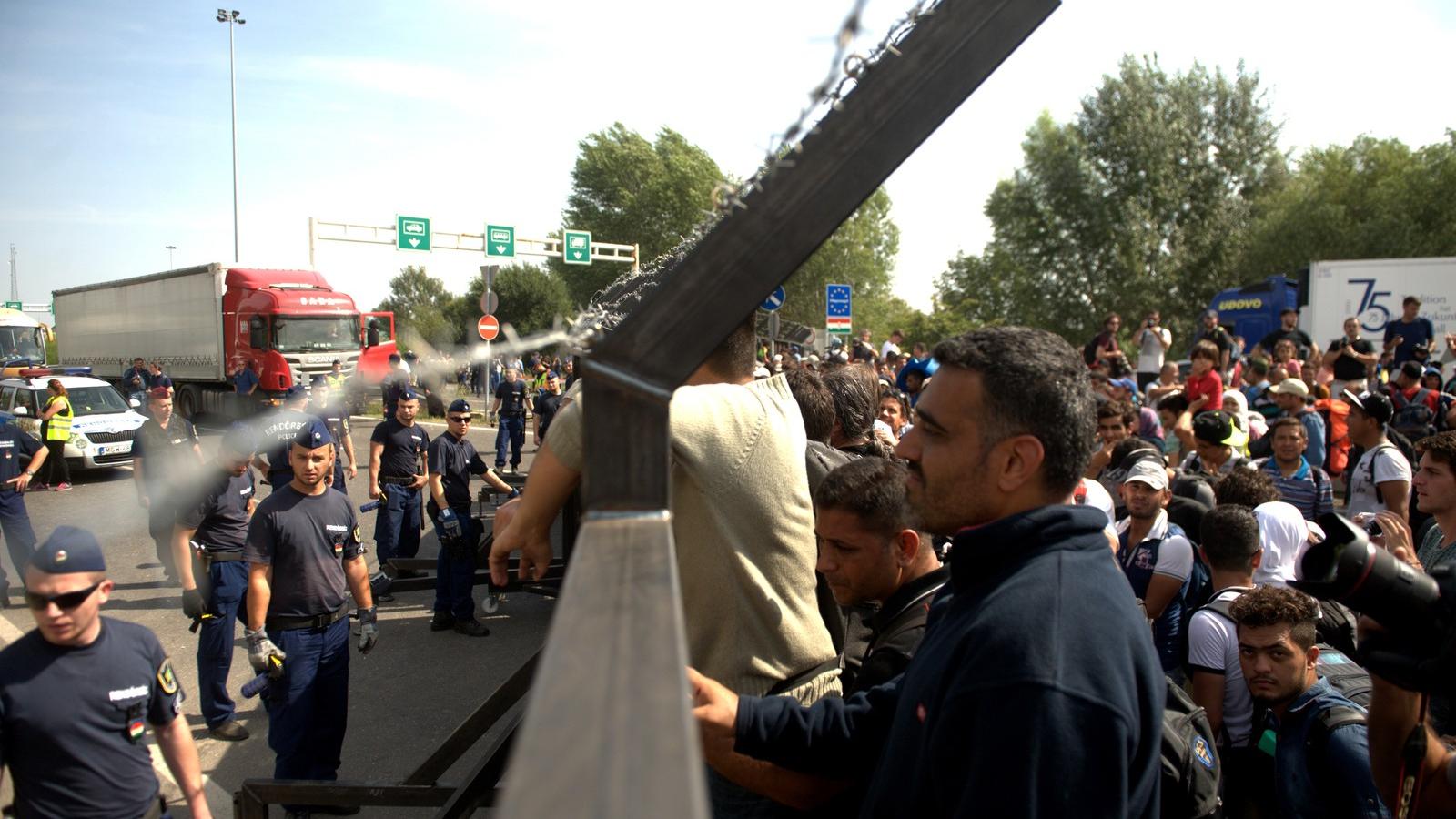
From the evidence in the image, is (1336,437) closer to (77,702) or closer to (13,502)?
(77,702)

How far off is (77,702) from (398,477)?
5.57m

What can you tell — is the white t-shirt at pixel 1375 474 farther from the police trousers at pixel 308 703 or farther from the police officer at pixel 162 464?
the police officer at pixel 162 464

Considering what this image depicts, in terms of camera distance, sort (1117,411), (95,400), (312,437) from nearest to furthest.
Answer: (312,437), (1117,411), (95,400)

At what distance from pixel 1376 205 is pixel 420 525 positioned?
123 ft

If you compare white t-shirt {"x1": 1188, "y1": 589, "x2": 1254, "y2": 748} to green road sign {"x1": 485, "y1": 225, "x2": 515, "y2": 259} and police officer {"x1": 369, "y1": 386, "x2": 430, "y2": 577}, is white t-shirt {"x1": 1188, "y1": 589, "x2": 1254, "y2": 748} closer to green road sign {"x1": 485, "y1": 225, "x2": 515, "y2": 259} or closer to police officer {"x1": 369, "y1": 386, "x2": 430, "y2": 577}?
police officer {"x1": 369, "y1": 386, "x2": 430, "y2": 577}

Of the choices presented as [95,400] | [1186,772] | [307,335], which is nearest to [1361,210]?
[307,335]

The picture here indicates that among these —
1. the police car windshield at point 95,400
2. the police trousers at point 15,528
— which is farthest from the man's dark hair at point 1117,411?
the police car windshield at point 95,400

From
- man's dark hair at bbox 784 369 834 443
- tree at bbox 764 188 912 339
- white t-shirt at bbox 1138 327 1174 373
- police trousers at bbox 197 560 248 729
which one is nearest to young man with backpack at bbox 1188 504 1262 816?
man's dark hair at bbox 784 369 834 443

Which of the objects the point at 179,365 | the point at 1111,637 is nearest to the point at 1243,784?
the point at 1111,637

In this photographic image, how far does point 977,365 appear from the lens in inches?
59.7

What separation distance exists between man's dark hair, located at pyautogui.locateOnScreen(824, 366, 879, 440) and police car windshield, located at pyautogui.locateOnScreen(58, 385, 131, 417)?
1612cm

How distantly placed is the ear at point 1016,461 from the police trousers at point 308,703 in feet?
13.7

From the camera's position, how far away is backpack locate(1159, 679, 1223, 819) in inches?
64.4

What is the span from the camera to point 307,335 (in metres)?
22.9
